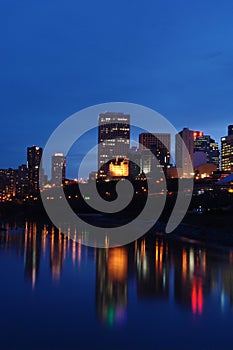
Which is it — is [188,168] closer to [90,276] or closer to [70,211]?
[70,211]

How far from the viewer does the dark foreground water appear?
11617 millimetres

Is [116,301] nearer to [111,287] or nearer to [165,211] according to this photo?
[111,287]

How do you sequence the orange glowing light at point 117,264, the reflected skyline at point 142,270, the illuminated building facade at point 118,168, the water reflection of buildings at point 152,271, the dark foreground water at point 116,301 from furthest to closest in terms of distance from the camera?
the illuminated building facade at point 118,168 → the orange glowing light at point 117,264 → the water reflection of buildings at point 152,271 → the reflected skyline at point 142,270 → the dark foreground water at point 116,301

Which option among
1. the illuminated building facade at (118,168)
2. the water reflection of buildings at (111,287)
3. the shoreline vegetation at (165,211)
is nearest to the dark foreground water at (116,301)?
the water reflection of buildings at (111,287)

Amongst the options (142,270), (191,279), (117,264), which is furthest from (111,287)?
(117,264)

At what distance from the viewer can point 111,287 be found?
18.6m

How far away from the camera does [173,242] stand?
37844 millimetres

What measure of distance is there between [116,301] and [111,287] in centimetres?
265

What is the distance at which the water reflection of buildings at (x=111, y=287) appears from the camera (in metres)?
14.1

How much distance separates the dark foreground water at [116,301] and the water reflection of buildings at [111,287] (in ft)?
0.11

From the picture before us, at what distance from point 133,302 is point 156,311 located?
151 cm

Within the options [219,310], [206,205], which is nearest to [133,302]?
[219,310]

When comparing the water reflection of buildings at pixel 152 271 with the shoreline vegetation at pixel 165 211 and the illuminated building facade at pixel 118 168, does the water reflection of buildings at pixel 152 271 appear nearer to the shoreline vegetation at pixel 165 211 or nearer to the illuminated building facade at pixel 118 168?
the shoreline vegetation at pixel 165 211

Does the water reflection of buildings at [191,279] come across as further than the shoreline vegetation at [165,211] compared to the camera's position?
No
